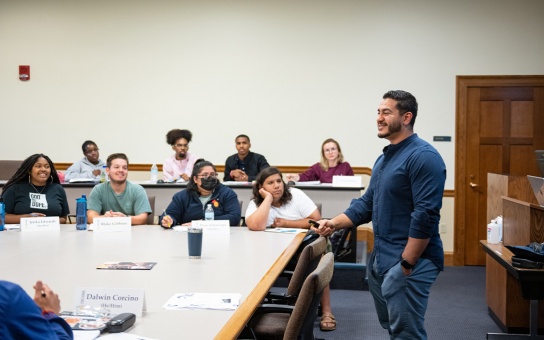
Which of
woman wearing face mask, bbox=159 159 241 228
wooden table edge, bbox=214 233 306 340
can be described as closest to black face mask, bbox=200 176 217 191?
woman wearing face mask, bbox=159 159 241 228

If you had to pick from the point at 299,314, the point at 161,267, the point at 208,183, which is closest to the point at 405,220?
the point at 299,314

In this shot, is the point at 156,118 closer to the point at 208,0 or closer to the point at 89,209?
the point at 208,0

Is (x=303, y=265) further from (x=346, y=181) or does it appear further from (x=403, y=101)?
(x=346, y=181)

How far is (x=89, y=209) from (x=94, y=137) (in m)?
3.68

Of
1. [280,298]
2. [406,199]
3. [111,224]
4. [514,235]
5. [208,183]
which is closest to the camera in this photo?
[406,199]

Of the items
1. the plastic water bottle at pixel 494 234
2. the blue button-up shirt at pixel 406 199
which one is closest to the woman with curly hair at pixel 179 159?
the plastic water bottle at pixel 494 234

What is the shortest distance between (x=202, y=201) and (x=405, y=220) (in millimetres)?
2289

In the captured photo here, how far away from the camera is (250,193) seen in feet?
21.5

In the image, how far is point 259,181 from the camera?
15.4ft

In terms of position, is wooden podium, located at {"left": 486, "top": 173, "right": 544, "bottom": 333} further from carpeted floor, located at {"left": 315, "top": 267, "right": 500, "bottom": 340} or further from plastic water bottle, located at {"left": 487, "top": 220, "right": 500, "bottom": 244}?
carpeted floor, located at {"left": 315, "top": 267, "right": 500, "bottom": 340}

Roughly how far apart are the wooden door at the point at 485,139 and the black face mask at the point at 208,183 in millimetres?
3818

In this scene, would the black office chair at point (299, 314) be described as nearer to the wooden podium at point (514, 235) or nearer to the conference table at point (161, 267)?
the conference table at point (161, 267)

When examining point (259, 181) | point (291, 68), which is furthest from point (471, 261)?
point (259, 181)

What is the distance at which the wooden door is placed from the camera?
744 centimetres
